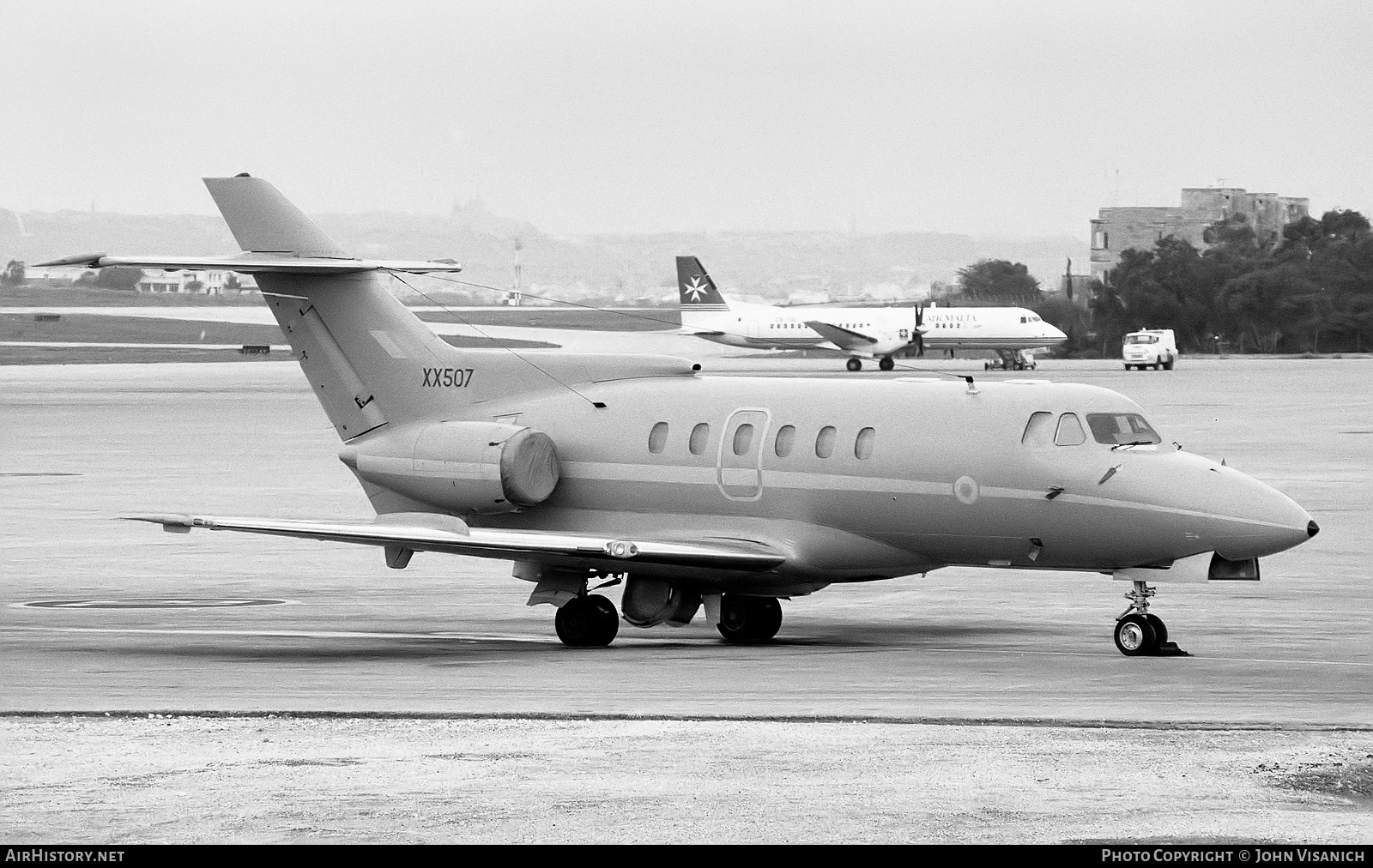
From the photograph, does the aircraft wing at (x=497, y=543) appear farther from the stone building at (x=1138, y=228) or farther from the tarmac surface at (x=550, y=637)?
the stone building at (x=1138, y=228)

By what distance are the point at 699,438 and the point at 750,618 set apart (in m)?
2.00

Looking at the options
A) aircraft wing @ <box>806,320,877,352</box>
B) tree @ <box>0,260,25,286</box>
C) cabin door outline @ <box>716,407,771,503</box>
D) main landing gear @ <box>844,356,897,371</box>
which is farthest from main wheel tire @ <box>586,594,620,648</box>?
tree @ <box>0,260,25,286</box>

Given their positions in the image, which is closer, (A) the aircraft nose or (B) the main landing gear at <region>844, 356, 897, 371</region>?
(A) the aircraft nose

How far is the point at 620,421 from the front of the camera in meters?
22.6

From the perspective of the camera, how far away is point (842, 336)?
10944 cm

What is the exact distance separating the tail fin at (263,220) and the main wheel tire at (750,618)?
6910 mm

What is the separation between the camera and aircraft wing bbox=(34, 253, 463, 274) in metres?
22.8

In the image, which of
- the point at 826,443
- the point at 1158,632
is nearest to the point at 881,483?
the point at 826,443

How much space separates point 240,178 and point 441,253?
170 m

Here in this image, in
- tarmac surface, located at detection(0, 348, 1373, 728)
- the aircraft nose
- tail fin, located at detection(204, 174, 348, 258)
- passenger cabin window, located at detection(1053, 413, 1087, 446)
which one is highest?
tail fin, located at detection(204, 174, 348, 258)

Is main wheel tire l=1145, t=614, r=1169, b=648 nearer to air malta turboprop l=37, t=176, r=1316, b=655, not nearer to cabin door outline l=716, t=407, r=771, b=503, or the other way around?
air malta turboprop l=37, t=176, r=1316, b=655

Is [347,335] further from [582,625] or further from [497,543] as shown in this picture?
[582,625]

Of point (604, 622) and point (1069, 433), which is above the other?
point (1069, 433)

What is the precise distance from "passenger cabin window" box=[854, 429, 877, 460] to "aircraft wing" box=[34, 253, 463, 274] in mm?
5493
